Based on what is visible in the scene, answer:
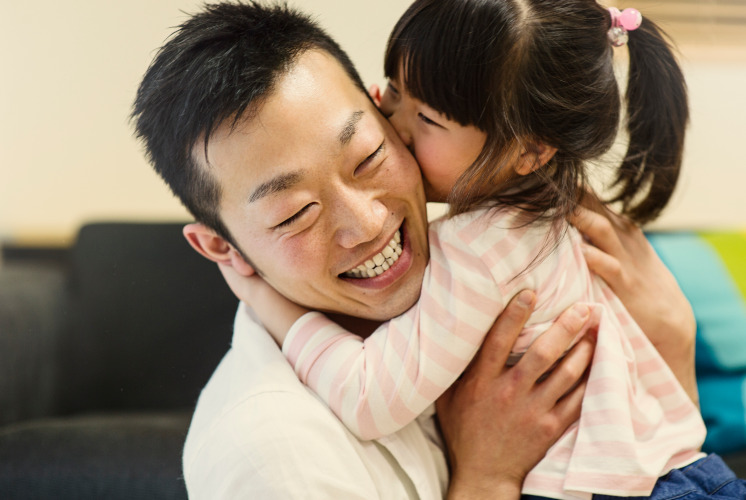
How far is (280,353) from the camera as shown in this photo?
98cm

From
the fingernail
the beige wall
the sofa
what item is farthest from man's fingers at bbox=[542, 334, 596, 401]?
the sofa

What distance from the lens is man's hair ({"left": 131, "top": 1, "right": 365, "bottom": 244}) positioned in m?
0.87

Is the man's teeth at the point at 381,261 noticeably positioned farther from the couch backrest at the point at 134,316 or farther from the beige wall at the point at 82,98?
the couch backrest at the point at 134,316

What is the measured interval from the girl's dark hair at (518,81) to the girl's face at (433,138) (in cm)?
1

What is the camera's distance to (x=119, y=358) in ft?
5.42

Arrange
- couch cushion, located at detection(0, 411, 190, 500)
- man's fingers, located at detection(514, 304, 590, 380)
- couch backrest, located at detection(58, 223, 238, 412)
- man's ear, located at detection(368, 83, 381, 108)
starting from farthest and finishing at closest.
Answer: couch backrest, located at detection(58, 223, 238, 412) → couch cushion, located at detection(0, 411, 190, 500) → man's ear, located at detection(368, 83, 381, 108) → man's fingers, located at detection(514, 304, 590, 380)

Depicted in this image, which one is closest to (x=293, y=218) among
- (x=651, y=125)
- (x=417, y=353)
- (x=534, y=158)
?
(x=417, y=353)

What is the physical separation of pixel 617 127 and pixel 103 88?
3.26 feet

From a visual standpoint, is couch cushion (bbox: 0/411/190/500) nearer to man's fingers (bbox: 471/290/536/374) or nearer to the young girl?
the young girl

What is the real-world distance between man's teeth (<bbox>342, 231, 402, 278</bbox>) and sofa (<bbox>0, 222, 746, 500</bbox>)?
2.14 ft

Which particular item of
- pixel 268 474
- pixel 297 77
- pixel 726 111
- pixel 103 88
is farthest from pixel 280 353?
pixel 726 111

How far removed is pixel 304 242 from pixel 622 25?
1.85 feet

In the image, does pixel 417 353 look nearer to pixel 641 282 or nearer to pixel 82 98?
pixel 641 282

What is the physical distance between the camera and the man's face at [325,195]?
0.88 metres
